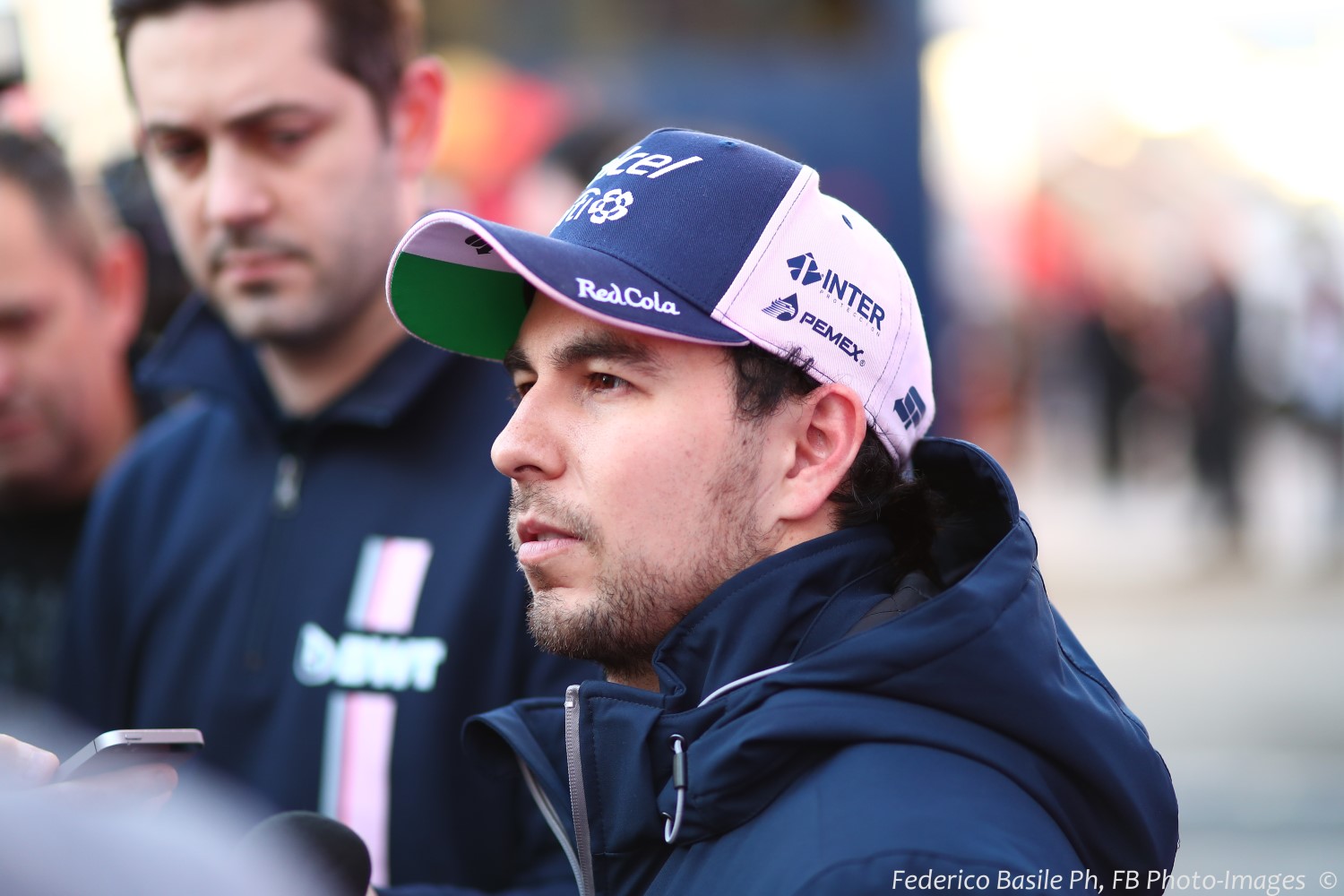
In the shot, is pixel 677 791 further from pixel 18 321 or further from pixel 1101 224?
pixel 1101 224

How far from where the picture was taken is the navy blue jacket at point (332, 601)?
2.51 meters

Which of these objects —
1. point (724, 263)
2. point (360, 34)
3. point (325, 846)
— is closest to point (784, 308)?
point (724, 263)

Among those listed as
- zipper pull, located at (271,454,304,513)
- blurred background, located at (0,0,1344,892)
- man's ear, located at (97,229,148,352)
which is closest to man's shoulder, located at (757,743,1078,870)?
zipper pull, located at (271,454,304,513)

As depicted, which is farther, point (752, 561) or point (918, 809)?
point (752, 561)

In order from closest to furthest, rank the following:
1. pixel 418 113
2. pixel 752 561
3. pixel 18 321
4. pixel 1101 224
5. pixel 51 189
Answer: pixel 752 561, pixel 418 113, pixel 18 321, pixel 51 189, pixel 1101 224

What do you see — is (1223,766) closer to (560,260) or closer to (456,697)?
(456,697)

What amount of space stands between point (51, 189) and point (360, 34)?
122cm

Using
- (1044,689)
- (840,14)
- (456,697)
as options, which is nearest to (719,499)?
(1044,689)

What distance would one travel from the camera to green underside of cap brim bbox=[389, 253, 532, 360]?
2.31m

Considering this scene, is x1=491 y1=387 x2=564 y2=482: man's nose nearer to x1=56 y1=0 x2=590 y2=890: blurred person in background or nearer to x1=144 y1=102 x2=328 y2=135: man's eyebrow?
x1=56 y1=0 x2=590 y2=890: blurred person in background

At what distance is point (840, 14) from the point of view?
9.78 metres

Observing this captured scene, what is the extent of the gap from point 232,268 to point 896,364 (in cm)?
133

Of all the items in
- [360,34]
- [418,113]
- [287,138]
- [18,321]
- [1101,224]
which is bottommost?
[18,321]

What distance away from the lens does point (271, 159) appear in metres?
2.88
